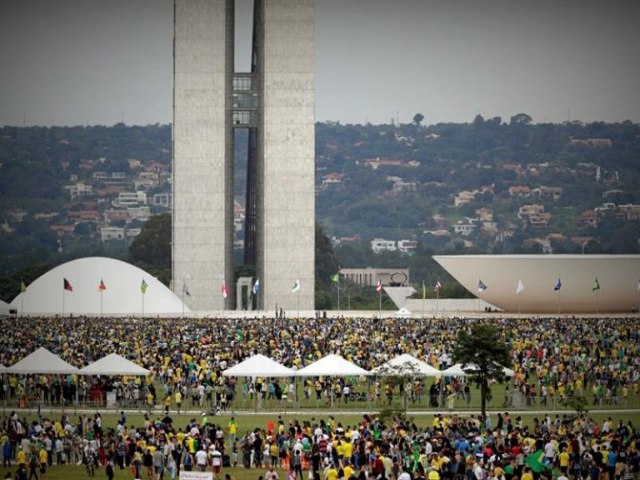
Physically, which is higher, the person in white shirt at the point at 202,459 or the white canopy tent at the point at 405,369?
the white canopy tent at the point at 405,369

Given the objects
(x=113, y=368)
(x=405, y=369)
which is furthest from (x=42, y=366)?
(x=405, y=369)

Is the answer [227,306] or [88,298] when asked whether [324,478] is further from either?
[227,306]

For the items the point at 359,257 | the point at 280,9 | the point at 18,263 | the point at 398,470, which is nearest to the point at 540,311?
the point at 280,9

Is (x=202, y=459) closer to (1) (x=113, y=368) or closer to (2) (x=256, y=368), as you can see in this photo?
(2) (x=256, y=368)

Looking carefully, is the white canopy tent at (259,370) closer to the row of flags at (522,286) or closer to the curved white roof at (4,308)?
the row of flags at (522,286)

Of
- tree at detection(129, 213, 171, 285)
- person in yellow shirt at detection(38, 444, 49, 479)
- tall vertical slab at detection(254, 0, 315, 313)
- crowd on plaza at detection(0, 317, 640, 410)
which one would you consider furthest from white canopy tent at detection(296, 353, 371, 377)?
tree at detection(129, 213, 171, 285)

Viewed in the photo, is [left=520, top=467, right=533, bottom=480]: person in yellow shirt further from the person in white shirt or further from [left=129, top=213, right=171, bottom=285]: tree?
[left=129, top=213, right=171, bottom=285]: tree

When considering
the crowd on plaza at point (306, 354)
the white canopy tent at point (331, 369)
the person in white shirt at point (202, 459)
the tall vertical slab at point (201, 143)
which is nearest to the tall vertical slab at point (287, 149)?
the tall vertical slab at point (201, 143)
